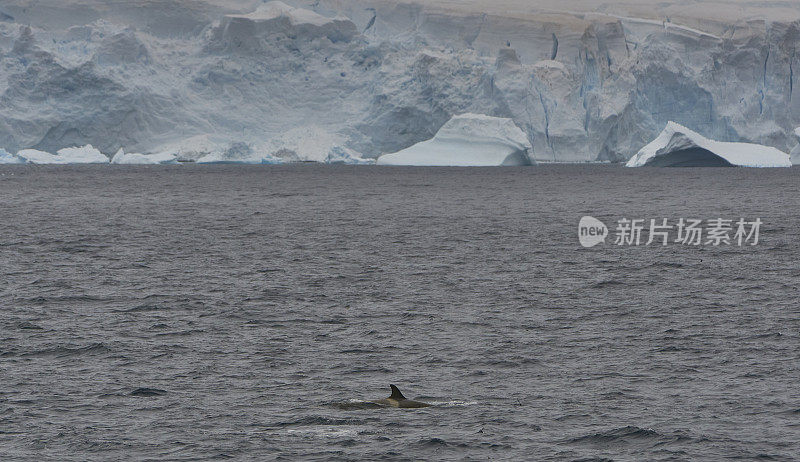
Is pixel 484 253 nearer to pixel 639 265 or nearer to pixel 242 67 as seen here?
pixel 639 265

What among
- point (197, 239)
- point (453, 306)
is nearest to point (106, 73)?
point (197, 239)

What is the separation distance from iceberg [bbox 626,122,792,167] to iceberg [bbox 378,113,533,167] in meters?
11.7

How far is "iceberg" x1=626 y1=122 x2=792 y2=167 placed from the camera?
8231 centimetres

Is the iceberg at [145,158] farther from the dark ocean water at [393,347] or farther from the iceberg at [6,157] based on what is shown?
the dark ocean water at [393,347]

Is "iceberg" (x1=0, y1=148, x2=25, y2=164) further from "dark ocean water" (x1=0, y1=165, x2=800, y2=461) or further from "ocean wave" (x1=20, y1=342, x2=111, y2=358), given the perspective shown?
"ocean wave" (x1=20, y1=342, x2=111, y2=358)

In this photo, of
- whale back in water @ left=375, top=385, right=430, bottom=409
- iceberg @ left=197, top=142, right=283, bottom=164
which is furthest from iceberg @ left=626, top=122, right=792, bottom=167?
whale back in water @ left=375, top=385, right=430, bottom=409

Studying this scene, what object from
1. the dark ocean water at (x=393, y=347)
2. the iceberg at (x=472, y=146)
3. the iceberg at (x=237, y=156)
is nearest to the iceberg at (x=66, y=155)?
the iceberg at (x=237, y=156)

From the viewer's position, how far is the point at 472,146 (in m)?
97.8

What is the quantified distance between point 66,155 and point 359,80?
106ft

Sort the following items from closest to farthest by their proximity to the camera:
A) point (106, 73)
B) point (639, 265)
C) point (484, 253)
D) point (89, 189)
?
1. point (639, 265)
2. point (484, 253)
3. point (89, 189)
4. point (106, 73)

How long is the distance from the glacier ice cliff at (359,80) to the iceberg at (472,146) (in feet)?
10.4

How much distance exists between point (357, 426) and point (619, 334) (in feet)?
23.4

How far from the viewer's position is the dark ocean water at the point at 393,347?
459 inches

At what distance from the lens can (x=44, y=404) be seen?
12906mm
